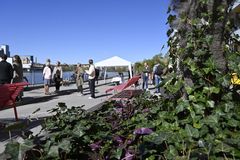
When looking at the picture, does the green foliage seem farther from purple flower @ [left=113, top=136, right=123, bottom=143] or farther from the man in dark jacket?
the man in dark jacket

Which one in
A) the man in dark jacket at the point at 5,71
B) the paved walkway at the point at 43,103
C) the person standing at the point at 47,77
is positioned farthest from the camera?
the person standing at the point at 47,77

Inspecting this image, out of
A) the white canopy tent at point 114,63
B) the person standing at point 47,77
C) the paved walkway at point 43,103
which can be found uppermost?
the white canopy tent at point 114,63

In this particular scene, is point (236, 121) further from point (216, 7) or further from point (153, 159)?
point (216, 7)

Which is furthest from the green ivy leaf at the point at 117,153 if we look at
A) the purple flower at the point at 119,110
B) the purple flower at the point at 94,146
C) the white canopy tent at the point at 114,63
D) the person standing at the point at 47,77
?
the white canopy tent at the point at 114,63

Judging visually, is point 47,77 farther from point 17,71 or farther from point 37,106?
point 37,106

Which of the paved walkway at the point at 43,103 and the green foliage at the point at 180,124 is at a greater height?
the green foliage at the point at 180,124

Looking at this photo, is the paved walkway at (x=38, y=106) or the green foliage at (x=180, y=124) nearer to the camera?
the green foliage at (x=180, y=124)

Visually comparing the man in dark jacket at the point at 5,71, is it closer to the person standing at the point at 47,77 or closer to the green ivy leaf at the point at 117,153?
the person standing at the point at 47,77

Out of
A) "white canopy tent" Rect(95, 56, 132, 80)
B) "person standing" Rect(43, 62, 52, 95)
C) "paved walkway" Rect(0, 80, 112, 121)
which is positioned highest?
"white canopy tent" Rect(95, 56, 132, 80)

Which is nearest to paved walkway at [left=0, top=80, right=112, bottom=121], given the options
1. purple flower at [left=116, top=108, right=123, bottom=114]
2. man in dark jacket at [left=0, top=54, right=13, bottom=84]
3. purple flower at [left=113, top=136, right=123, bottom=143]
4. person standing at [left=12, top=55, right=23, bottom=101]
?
person standing at [left=12, top=55, right=23, bottom=101]

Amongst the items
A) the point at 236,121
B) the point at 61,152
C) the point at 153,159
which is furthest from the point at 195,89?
the point at 61,152

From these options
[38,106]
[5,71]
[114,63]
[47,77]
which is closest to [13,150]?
[5,71]

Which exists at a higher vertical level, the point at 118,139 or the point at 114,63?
the point at 114,63

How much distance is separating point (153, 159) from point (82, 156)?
22.4 inches
